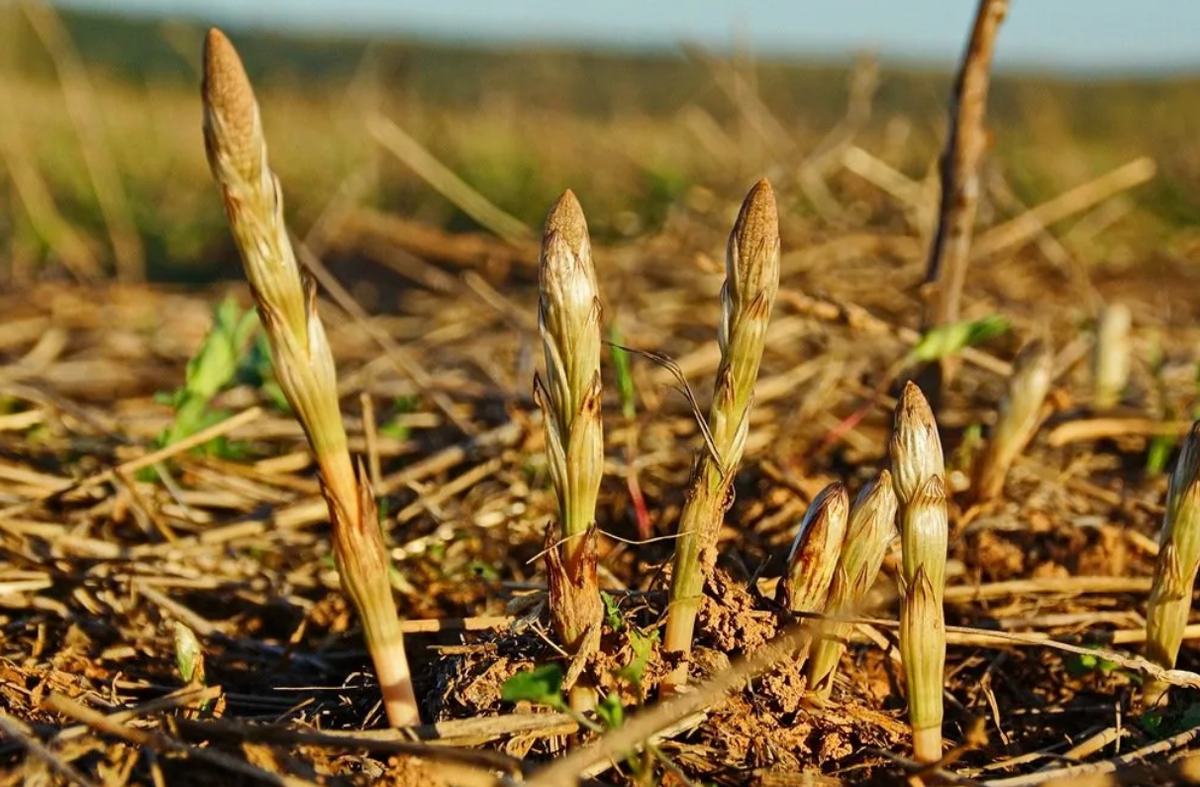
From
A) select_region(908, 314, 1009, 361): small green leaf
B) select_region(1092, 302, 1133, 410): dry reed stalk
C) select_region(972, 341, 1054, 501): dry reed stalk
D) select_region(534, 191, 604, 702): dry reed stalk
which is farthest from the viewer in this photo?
select_region(1092, 302, 1133, 410): dry reed stalk

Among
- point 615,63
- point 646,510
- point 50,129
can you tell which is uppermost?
point 615,63

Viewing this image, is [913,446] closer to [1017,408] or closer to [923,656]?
[923,656]

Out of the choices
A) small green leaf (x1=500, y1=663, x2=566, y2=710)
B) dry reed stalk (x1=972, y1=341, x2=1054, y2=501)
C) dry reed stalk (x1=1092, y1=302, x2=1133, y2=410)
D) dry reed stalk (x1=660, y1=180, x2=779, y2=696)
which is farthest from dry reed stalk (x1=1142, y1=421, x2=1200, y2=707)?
dry reed stalk (x1=1092, y1=302, x2=1133, y2=410)

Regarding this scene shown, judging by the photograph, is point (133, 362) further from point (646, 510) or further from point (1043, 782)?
point (1043, 782)

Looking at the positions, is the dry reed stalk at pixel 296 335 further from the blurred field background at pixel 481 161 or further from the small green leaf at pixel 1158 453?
the blurred field background at pixel 481 161

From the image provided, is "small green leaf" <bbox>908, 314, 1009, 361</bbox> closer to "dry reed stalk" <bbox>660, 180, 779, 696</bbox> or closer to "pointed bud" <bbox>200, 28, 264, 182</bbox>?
"dry reed stalk" <bbox>660, 180, 779, 696</bbox>

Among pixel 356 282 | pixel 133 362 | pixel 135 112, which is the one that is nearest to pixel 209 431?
pixel 133 362

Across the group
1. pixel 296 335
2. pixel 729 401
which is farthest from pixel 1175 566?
pixel 296 335
